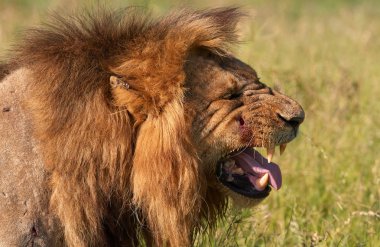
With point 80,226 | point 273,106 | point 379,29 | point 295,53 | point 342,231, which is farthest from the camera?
point 379,29

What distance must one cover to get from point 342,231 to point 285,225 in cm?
31

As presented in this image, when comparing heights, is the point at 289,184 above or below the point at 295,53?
above

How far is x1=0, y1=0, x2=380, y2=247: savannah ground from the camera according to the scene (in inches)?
158

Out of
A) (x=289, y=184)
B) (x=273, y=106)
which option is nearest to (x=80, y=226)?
(x=273, y=106)

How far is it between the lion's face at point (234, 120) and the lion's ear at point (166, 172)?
0.09 m

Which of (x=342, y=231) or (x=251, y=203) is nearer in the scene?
(x=251, y=203)

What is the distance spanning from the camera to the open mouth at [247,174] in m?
3.05

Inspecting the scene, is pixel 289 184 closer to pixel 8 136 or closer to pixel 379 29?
pixel 8 136

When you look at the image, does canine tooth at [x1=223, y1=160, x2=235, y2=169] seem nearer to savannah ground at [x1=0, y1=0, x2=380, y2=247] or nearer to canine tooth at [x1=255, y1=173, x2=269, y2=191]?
canine tooth at [x1=255, y1=173, x2=269, y2=191]

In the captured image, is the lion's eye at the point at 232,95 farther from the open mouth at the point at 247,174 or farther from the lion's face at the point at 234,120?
the open mouth at the point at 247,174

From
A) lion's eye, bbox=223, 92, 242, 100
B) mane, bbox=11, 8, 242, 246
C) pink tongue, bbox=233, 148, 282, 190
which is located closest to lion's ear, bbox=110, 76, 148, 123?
mane, bbox=11, 8, 242, 246

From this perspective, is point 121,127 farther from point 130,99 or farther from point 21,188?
point 21,188

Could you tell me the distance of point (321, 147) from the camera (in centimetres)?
457

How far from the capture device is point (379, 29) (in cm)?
907
